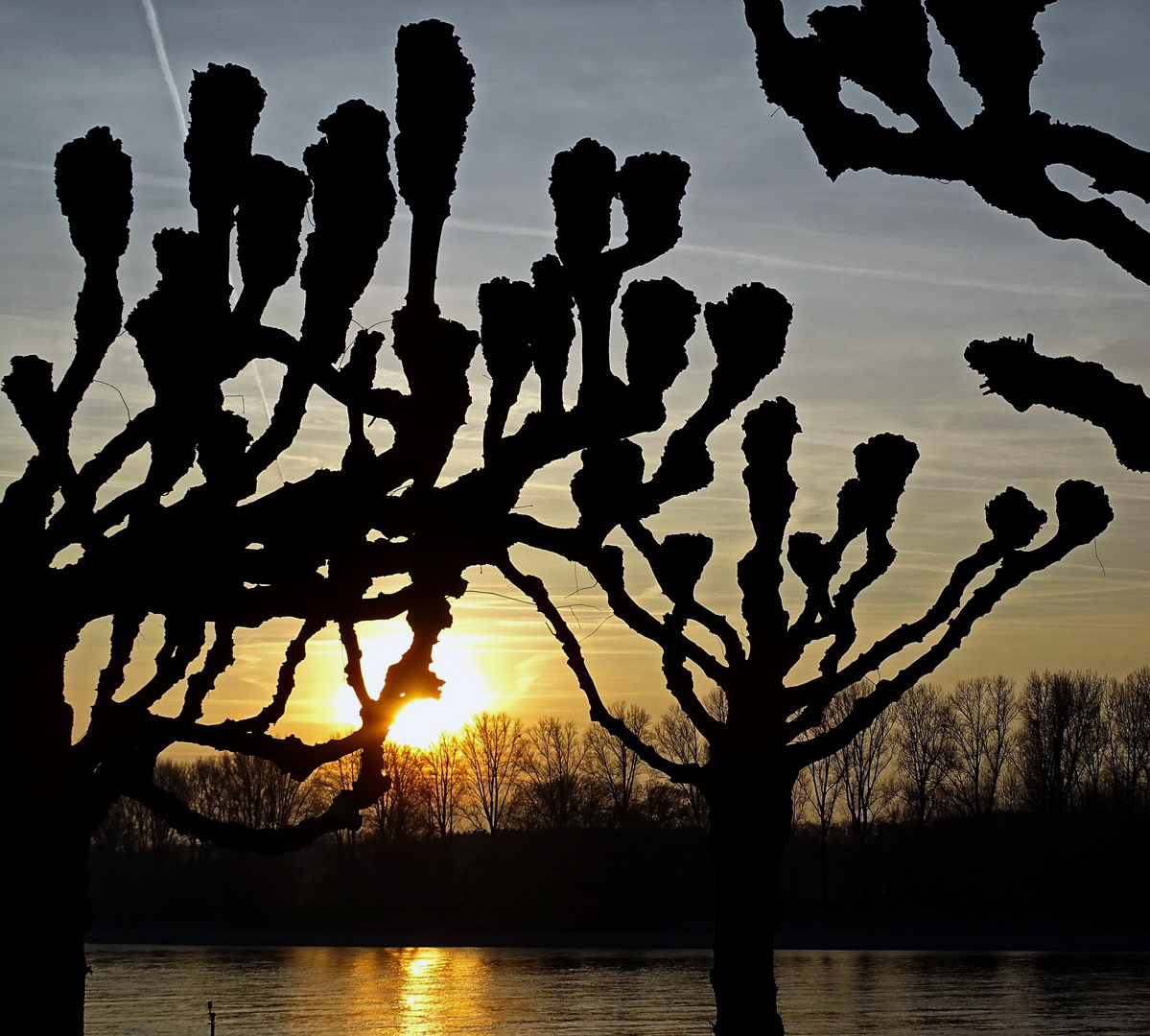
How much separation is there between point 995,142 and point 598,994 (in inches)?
1955

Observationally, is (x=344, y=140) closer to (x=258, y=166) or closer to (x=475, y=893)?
(x=258, y=166)

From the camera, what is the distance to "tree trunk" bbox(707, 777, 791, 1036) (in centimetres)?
1058

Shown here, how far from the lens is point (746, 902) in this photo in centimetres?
1086

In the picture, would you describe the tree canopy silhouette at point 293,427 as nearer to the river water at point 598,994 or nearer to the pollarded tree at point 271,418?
the pollarded tree at point 271,418

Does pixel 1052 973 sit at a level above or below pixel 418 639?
below

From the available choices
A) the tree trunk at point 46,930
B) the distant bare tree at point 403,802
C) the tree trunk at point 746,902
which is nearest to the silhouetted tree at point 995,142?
the tree trunk at point 46,930

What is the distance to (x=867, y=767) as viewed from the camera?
297 feet

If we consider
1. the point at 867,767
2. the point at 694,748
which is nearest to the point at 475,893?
the point at 694,748

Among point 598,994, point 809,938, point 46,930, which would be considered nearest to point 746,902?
point 46,930

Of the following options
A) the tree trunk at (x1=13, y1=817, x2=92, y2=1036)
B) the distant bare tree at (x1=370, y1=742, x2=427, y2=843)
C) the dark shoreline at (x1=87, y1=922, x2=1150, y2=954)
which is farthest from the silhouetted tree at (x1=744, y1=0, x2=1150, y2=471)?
the distant bare tree at (x1=370, y1=742, x2=427, y2=843)

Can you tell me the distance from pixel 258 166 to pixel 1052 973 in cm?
5612

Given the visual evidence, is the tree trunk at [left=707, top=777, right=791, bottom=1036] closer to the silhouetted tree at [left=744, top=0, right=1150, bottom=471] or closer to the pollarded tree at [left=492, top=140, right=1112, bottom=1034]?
the pollarded tree at [left=492, top=140, right=1112, bottom=1034]

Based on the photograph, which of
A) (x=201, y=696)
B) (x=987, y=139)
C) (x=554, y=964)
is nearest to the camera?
(x=987, y=139)

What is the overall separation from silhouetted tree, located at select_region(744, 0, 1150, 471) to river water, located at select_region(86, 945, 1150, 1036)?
35.7 m
